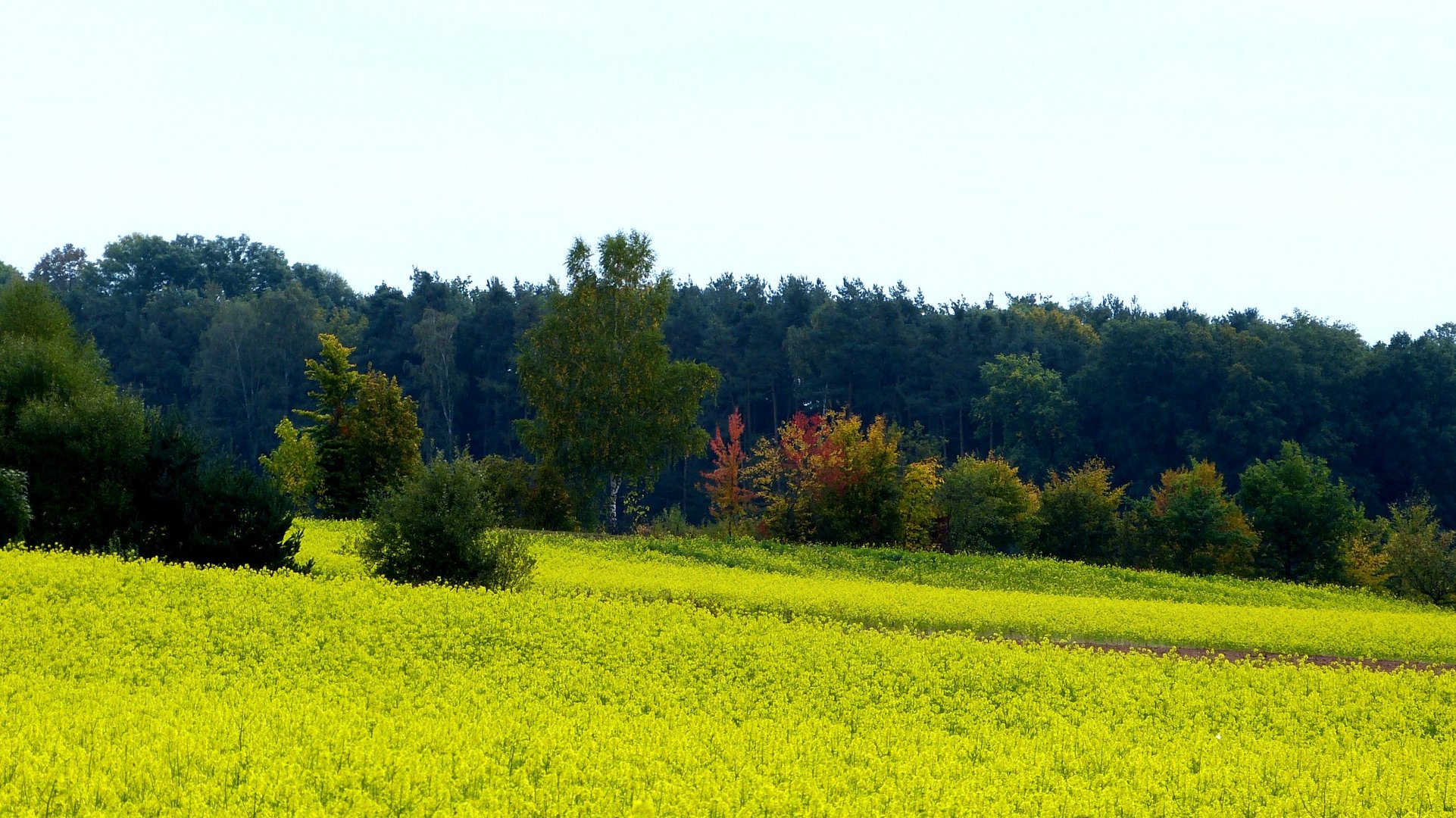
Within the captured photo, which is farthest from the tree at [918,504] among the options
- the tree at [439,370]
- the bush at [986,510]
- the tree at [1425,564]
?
the tree at [439,370]

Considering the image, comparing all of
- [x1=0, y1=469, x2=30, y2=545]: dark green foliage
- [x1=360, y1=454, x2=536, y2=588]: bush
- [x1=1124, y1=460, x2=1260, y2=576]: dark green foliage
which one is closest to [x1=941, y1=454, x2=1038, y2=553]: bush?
[x1=1124, y1=460, x2=1260, y2=576]: dark green foliage

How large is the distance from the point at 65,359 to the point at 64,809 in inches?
1445

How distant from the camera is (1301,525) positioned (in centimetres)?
5428

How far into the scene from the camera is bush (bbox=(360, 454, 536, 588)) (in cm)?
2634

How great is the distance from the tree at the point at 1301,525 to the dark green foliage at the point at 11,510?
1926 inches

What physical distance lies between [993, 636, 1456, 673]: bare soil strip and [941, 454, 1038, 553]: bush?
923 inches

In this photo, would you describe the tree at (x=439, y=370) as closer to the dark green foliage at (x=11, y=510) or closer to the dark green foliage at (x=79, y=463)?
the dark green foliage at (x=79, y=463)

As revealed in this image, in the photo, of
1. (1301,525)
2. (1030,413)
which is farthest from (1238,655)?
(1030,413)

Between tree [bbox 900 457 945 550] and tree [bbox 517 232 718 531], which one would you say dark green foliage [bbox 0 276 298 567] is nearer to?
tree [bbox 517 232 718 531]

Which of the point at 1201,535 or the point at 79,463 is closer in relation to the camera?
the point at 79,463

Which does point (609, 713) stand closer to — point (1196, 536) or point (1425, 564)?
point (1425, 564)

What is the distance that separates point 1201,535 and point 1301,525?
250 inches

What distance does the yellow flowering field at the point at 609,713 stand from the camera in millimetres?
9719

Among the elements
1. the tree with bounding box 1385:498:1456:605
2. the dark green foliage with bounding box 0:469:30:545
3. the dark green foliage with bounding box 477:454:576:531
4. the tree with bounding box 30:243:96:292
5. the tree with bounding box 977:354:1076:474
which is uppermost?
the tree with bounding box 30:243:96:292
